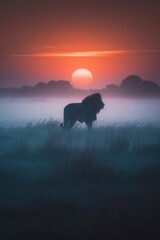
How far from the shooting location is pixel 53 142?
15.4 ft

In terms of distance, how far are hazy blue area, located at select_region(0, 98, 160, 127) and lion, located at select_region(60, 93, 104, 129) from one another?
90 mm

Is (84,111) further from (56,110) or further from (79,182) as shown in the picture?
(79,182)

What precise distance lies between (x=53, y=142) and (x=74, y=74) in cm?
78

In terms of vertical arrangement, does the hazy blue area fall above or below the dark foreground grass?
above

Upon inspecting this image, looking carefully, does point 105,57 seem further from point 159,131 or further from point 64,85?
point 159,131

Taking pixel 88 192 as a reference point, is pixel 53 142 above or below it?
above

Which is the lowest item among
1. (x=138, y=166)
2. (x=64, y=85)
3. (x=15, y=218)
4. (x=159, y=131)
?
(x=15, y=218)

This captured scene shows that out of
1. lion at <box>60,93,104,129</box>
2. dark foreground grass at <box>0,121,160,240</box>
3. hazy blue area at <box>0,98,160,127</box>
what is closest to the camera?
dark foreground grass at <box>0,121,160,240</box>

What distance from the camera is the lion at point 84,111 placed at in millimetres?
5039

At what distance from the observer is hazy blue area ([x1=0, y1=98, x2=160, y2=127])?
4.85 meters

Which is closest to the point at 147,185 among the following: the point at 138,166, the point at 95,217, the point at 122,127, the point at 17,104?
the point at 138,166

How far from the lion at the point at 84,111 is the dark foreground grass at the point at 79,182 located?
175 millimetres

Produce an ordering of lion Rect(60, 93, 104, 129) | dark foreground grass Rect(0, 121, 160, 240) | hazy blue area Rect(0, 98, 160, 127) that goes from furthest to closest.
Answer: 1. lion Rect(60, 93, 104, 129)
2. hazy blue area Rect(0, 98, 160, 127)
3. dark foreground grass Rect(0, 121, 160, 240)

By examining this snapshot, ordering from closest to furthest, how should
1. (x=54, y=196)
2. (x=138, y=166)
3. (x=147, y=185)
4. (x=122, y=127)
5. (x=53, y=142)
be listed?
(x=54, y=196)
(x=147, y=185)
(x=138, y=166)
(x=53, y=142)
(x=122, y=127)
